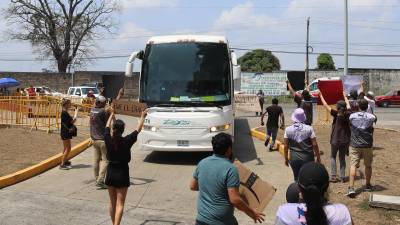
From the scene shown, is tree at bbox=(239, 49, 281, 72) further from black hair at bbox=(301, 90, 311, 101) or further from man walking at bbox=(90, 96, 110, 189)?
man walking at bbox=(90, 96, 110, 189)

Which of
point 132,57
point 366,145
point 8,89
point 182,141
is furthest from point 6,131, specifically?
point 8,89

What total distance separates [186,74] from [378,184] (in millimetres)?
5484

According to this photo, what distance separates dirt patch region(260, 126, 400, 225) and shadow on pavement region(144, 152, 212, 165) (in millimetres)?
3160

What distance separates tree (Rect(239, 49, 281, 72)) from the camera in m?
74.8

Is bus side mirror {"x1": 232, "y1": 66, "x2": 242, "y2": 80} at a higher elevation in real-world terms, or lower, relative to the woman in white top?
higher

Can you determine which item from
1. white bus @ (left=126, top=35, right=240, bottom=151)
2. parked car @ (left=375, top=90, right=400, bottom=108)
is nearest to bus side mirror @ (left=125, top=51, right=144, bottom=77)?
white bus @ (left=126, top=35, right=240, bottom=151)

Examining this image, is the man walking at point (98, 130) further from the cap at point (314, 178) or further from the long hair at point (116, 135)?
the cap at point (314, 178)

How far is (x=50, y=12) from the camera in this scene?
58.4m

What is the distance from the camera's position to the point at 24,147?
1505 centimetres

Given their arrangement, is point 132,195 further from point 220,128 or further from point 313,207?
point 313,207

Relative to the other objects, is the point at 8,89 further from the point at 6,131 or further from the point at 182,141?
the point at 182,141

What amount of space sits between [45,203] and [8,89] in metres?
32.8

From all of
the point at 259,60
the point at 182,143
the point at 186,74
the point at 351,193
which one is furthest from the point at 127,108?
the point at 259,60

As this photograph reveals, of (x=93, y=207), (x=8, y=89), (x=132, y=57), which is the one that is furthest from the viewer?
(x=8, y=89)
